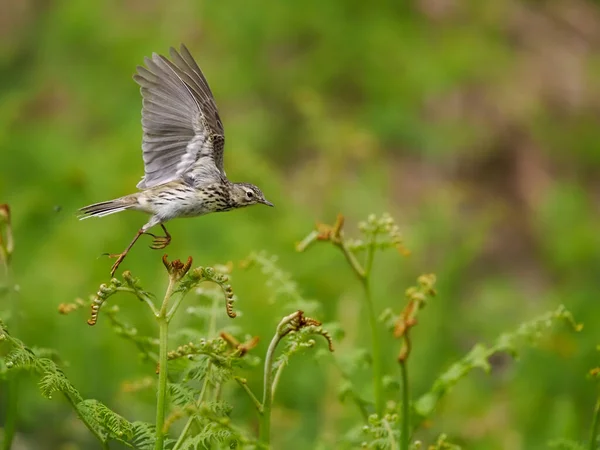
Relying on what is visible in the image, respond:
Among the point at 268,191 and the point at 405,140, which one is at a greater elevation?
the point at 405,140

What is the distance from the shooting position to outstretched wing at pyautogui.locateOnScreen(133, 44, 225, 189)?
3.52m

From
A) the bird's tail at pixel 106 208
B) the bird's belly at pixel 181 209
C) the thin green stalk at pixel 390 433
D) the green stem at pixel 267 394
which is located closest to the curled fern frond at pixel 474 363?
the thin green stalk at pixel 390 433

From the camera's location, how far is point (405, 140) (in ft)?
30.5

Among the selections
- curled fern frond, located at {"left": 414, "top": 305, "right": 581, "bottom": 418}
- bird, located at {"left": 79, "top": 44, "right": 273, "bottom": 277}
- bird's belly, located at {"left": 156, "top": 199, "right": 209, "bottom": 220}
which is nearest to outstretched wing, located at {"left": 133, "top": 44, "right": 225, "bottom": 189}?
bird, located at {"left": 79, "top": 44, "right": 273, "bottom": 277}

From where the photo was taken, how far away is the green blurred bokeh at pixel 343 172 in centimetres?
495

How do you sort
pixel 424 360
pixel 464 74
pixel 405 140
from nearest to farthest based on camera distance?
pixel 424 360 < pixel 464 74 < pixel 405 140

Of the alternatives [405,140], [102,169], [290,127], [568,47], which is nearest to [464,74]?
[405,140]

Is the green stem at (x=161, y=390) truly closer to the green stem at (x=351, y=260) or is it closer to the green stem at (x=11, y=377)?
the green stem at (x=11, y=377)

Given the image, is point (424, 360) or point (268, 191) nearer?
point (424, 360)

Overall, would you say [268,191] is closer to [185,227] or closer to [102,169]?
[185,227]

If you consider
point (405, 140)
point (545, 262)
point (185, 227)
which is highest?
point (405, 140)

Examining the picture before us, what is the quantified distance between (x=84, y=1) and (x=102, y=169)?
304cm

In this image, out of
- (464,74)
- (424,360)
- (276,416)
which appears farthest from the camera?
(464,74)

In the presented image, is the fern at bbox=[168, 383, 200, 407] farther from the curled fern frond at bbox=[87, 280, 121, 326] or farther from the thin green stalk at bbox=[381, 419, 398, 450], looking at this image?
the thin green stalk at bbox=[381, 419, 398, 450]
